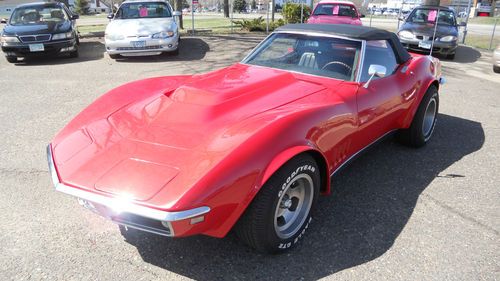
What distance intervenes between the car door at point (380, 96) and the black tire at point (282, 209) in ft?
2.72

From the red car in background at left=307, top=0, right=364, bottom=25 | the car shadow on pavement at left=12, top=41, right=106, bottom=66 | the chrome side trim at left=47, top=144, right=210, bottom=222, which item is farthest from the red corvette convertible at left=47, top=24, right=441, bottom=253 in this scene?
the red car in background at left=307, top=0, right=364, bottom=25

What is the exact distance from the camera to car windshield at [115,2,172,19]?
10523mm

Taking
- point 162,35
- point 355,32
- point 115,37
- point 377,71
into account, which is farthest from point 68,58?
point 377,71

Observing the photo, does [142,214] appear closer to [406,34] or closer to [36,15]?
[36,15]

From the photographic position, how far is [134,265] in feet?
8.46

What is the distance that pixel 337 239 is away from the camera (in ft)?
9.46

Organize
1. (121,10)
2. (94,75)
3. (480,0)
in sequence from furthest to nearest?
(480,0)
(121,10)
(94,75)

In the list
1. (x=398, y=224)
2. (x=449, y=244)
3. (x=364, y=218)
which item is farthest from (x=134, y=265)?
(x=449, y=244)

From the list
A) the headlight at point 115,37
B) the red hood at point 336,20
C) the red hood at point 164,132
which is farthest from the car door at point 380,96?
the red hood at point 336,20

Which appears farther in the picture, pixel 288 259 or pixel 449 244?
pixel 449 244

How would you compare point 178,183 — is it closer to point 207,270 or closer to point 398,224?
point 207,270

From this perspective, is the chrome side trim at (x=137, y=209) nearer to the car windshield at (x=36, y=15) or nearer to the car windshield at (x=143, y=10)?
the car windshield at (x=143, y=10)

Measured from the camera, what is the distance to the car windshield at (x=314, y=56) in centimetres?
364

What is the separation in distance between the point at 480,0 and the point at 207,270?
6433 centimetres
